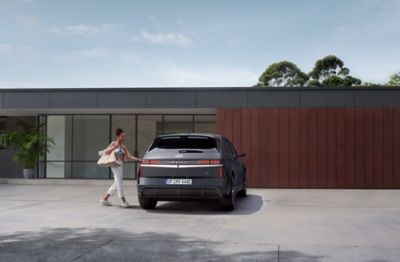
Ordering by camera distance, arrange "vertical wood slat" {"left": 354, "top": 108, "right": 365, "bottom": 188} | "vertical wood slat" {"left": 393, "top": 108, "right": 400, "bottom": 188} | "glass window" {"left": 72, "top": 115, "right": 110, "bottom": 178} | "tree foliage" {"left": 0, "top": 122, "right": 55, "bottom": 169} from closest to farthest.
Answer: "vertical wood slat" {"left": 393, "top": 108, "right": 400, "bottom": 188}
"vertical wood slat" {"left": 354, "top": 108, "right": 365, "bottom": 188}
"tree foliage" {"left": 0, "top": 122, "right": 55, "bottom": 169}
"glass window" {"left": 72, "top": 115, "right": 110, "bottom": 178}

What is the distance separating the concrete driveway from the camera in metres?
6.54

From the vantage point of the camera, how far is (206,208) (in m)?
11.6

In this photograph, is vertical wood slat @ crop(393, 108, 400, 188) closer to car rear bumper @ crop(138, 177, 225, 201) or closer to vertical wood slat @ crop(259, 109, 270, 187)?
vertical wood slat @ crop(259, 109, 270, 187)

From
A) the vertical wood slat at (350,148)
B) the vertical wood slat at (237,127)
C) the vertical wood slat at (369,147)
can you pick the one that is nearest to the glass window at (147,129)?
the vertical wood slat at (237,127)

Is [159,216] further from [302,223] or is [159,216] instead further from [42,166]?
[42,166]

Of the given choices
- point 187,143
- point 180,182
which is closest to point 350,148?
point 187,143

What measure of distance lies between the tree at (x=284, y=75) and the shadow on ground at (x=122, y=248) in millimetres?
55624

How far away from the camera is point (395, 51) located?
132 ft

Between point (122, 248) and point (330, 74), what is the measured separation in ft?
185

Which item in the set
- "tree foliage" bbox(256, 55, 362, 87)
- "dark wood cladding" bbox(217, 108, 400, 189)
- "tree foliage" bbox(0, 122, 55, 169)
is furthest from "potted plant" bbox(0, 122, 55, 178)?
"tree foliage" bbox(256, 55, 362, 87)

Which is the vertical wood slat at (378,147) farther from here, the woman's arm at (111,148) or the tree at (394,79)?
the tree at (394,79)

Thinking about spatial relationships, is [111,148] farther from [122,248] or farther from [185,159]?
[122,248]

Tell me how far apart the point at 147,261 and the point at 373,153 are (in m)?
12.4

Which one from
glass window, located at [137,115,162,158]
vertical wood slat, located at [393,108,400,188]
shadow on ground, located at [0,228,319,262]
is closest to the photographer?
shadow on ground, located at [0,228,319,262]
